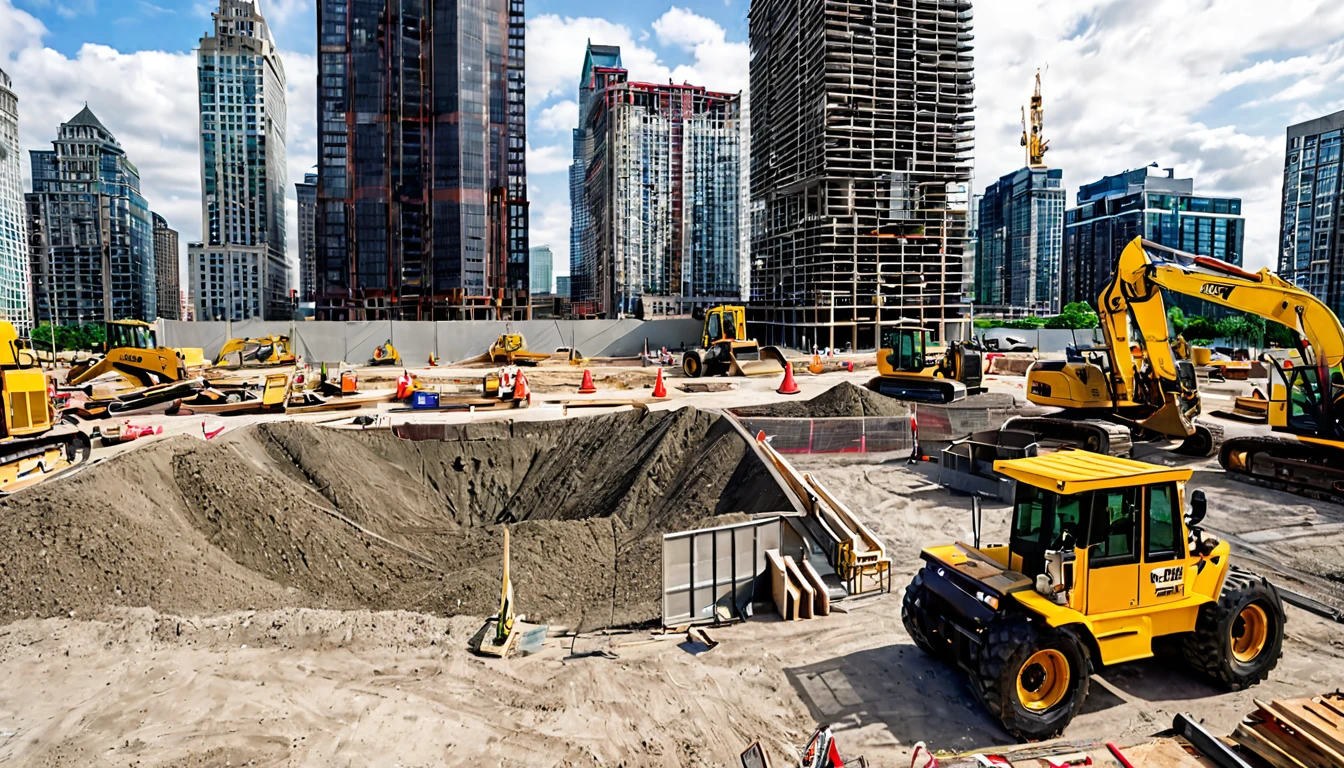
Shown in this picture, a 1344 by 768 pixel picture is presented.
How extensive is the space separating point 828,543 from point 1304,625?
17.2 ft

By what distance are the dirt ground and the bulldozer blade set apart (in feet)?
13.3

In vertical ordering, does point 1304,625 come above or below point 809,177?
below

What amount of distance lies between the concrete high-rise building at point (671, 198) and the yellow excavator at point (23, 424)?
79.1 metres

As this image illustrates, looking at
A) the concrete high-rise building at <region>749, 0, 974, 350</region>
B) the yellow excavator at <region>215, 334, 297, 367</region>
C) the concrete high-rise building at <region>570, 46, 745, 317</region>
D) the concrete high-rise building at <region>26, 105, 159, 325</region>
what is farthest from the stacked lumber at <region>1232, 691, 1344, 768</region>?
the concrete high-rise building at <region>26, 105, 159, 325</region>

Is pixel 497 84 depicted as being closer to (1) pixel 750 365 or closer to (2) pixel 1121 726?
(1) pixel 750 365

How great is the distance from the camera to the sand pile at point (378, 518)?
944cm

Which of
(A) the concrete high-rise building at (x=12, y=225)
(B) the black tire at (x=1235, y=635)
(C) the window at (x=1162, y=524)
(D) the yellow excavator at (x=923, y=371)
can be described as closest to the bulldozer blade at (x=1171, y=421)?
(D) the yellow excavator at (x=923, y=371)

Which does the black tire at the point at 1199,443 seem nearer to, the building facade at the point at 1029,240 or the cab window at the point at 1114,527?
the cab window at the point at 1114,527

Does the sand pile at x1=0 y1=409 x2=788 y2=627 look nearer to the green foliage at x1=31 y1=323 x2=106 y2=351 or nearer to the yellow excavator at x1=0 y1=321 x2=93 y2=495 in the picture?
the yellow excavator at x1=0 y1=321 x2=93 y2=495

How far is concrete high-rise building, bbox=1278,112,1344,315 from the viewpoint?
5125cm

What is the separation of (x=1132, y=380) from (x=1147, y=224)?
95.6 metres

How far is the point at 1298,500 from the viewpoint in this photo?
1312 cm

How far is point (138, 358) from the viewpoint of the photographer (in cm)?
2362

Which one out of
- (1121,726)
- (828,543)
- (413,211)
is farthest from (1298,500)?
(413,211)
